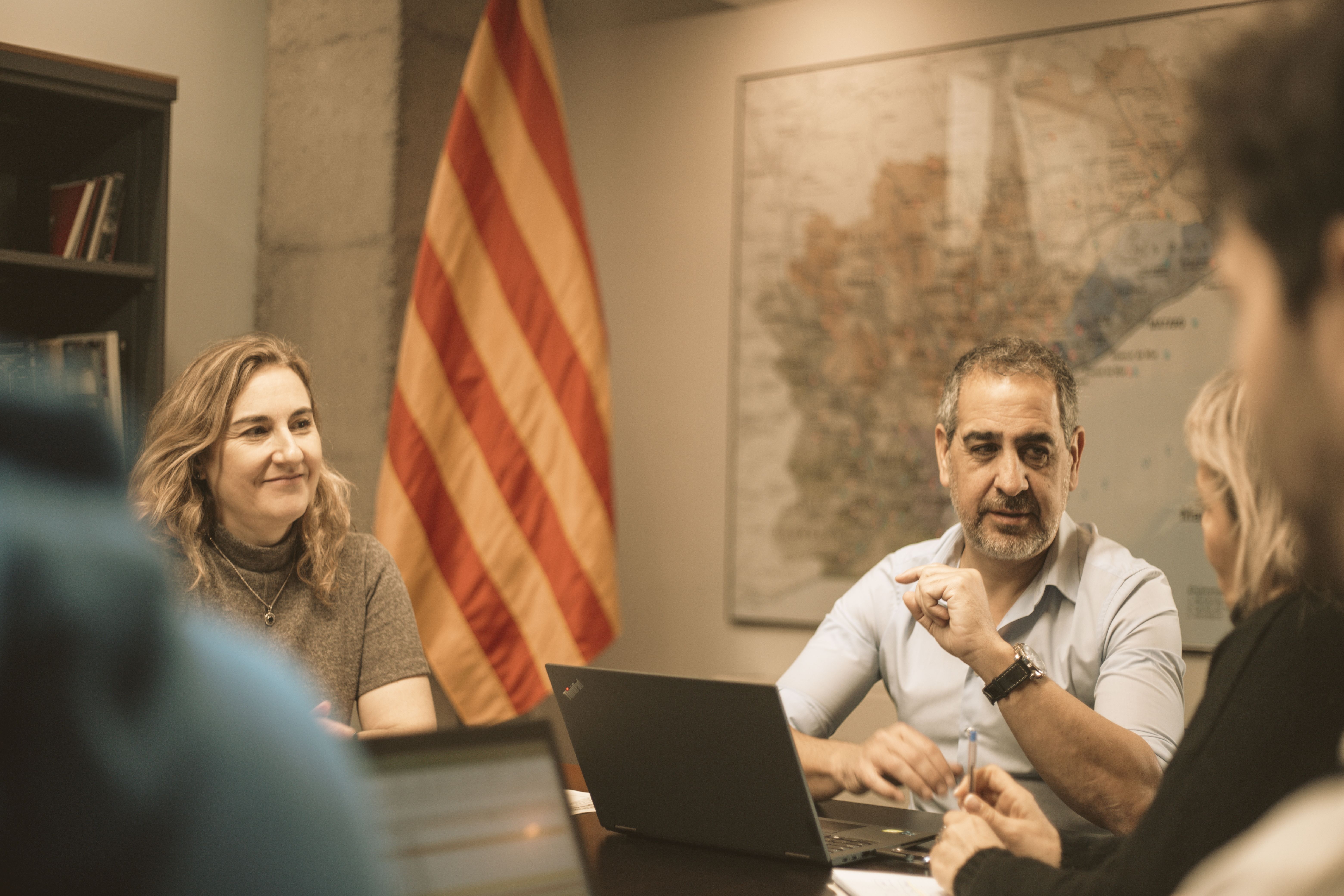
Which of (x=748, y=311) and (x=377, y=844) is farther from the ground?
(x=748, y=311)

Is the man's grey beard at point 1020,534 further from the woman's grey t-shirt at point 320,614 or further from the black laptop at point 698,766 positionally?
the woman's grey t-shirt at point 320,614

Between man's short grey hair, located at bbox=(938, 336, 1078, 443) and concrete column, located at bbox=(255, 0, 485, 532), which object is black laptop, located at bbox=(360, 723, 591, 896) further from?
concrete column, located at bbox=(255, 0, 485, 532)

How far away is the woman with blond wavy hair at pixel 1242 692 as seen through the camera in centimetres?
103

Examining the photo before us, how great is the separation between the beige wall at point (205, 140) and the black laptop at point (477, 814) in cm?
256

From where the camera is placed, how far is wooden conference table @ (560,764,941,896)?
1.30 meters

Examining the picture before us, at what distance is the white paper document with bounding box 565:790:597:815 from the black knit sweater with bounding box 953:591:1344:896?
778 millimetres

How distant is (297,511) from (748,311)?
1.62 m

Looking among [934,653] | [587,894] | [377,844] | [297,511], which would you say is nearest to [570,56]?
[297,511]

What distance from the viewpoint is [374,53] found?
309 centimetres

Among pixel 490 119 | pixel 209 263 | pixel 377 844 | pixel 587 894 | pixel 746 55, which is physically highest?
pixel 746 55

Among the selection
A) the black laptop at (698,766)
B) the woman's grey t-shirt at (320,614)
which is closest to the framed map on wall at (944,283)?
the woman's grey t-shirt at (320,614)

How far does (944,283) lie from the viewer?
296 centimetres

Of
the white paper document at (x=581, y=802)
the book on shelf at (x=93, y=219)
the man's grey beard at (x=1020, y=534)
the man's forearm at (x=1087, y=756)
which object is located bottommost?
the white paper document at (x=581, y=802)

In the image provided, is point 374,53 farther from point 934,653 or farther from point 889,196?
point 934,653
